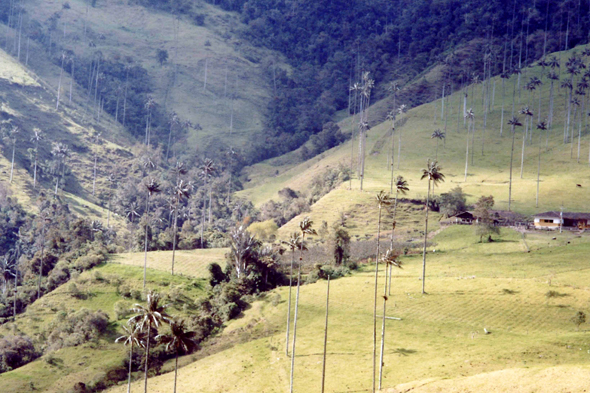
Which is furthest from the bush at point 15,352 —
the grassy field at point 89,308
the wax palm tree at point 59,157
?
the wax palm tree at point 59,157

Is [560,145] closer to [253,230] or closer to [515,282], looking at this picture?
[253,230]

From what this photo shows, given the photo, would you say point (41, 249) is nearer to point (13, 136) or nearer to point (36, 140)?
point (13, 136)

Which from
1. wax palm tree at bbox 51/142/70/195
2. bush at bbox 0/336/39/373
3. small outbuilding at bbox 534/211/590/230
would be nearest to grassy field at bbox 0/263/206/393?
bush at bbox 0/336/39/373

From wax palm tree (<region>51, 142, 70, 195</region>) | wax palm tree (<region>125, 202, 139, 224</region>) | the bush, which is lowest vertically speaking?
the bush

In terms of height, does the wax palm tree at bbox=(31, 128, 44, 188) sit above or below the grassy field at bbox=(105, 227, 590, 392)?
above

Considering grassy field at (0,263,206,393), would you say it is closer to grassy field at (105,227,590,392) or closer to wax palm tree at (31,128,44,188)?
grassy field at (105,227,590,392)

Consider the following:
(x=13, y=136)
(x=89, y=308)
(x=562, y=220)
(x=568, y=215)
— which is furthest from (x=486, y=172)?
(x=13, y=136)

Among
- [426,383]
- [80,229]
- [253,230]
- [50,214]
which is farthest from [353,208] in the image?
[426,383]
